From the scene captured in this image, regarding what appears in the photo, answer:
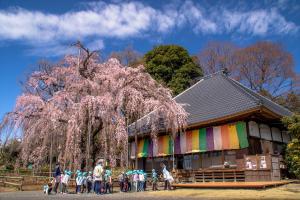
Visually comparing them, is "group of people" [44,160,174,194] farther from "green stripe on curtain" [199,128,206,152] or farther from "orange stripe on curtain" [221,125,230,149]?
"orange stripe on curtain" [221,125,230,149]

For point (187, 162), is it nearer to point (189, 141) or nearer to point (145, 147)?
point (189, 141)

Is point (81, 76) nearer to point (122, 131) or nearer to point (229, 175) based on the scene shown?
point (122, 131)

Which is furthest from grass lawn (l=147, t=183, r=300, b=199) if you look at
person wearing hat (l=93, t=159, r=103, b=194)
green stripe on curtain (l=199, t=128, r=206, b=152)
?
green stripe on curtain (l=199, t=128, r=206, b=152)

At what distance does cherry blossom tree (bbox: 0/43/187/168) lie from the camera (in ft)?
52.0

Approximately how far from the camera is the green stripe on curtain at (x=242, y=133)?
16.1 m

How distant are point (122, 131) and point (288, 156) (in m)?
8.88

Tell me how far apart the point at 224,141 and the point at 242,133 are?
3.64 feet

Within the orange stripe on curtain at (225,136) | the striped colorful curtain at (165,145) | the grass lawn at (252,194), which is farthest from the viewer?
the striped colorful curtain at (165,145)

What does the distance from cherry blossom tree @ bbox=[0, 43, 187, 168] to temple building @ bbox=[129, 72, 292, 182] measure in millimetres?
1517

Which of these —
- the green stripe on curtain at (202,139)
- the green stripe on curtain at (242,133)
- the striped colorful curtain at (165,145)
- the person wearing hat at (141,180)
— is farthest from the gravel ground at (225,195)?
the striped colorful curtain at (165,145)

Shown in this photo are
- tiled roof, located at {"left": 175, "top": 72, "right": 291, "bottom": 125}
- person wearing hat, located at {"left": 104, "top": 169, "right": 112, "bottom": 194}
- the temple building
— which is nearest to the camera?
person wearing hat, located at {"left": 104, "top": 169, "right": 112, "bottom": 194}

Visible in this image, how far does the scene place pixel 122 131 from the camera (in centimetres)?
1576

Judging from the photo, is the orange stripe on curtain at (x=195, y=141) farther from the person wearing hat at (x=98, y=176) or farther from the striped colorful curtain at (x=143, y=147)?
the person wearing hat at (x=98, y=176)

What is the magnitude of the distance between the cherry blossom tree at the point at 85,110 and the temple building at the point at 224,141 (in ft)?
4.98
